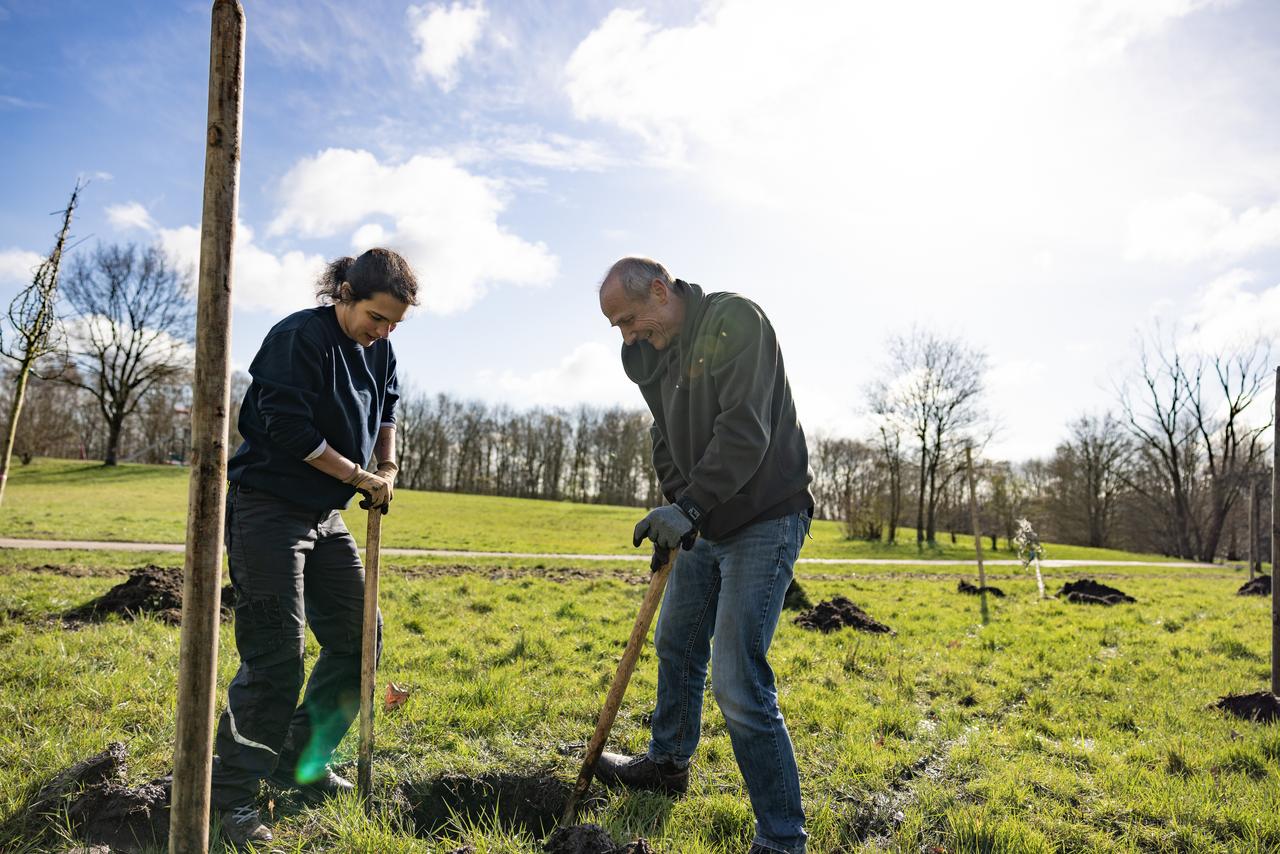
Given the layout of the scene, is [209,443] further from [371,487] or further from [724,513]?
[724,513]

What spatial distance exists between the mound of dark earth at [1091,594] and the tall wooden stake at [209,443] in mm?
13448

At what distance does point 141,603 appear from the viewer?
6.68 m

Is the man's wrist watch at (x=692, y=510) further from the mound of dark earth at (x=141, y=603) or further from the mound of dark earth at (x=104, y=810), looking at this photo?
the mound of dark earth at (x=141, y=603)

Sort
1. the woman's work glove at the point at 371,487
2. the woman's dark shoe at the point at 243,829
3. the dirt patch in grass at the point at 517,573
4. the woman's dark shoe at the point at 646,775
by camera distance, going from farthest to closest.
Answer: the dirt patch in grass at the point at 517,573, the woman's dark shoe at the point at 646,775, the woman's work glove at the point at 371,487, the woman's dark shoe at the point at 243,829

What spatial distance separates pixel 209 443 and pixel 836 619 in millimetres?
7556

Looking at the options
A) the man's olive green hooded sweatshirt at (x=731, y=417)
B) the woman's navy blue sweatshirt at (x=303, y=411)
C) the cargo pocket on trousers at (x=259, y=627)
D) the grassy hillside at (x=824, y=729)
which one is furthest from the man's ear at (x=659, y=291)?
the grassy hillside at (x=824, y=729)

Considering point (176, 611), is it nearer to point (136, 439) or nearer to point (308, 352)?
point (308, 352)

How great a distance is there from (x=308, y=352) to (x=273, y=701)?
60.2 inches

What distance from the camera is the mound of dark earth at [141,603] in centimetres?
645

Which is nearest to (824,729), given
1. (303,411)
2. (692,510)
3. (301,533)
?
(692,510)

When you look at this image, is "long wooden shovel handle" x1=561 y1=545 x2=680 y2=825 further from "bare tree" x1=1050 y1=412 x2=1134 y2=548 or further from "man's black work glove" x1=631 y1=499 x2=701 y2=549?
"bare tree" x1=1050 y1=412 x2=1134 y2=548

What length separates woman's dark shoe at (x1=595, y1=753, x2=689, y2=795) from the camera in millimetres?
3607

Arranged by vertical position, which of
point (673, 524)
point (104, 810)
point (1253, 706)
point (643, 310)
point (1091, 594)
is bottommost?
point (1091, 594)

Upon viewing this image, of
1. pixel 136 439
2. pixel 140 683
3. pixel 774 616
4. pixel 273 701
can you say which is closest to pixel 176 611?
pixel 140 683
